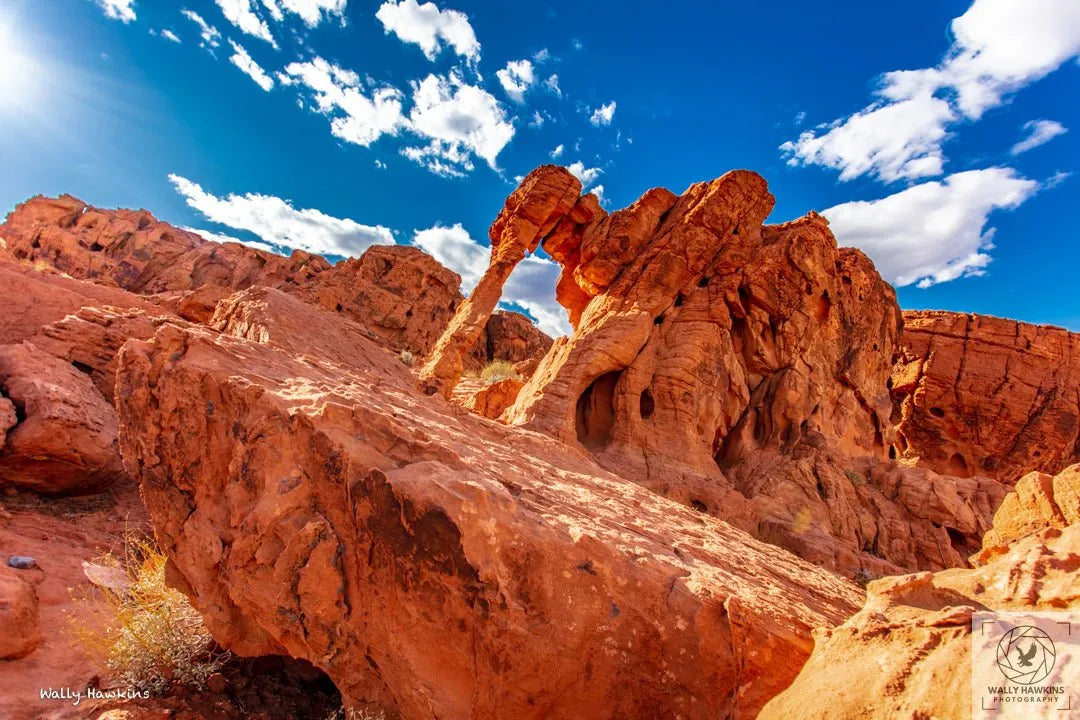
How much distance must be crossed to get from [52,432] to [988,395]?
38667 mm

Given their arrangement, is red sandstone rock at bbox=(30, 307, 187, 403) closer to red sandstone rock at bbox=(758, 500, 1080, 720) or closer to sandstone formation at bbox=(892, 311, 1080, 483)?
red sandstone rock at bbox=(758, 500, 1080, 720)

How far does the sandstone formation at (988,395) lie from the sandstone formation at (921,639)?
32554 mm

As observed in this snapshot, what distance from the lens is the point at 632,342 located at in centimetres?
1357

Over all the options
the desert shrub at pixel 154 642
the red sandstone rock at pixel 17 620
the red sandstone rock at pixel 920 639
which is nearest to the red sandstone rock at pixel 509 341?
the desert shrub at pixel 154 642

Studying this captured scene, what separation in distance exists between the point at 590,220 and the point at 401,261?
647 inches

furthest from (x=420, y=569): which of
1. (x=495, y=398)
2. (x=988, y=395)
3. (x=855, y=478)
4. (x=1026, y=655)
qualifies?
(x=988, y=395)

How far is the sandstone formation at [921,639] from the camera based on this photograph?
2072 mm

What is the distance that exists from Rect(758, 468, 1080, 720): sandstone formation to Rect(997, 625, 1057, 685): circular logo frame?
8 cm

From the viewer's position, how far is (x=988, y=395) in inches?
1094

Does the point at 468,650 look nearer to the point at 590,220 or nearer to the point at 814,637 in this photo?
the point at 814,637

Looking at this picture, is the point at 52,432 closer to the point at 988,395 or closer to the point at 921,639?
the point at 921,639

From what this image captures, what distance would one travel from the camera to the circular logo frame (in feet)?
6.34

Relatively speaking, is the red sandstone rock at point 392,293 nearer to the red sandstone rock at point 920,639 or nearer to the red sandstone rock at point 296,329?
the red sandstone rock at point 296,329

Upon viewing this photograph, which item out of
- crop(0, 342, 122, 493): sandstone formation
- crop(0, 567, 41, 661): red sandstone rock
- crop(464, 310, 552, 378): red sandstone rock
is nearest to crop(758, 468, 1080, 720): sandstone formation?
crop(0, 567, 41, 661): red sandstone rock
